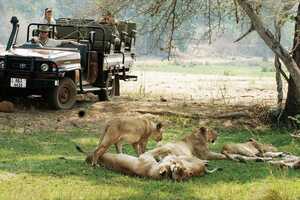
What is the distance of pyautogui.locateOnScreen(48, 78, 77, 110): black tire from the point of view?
1232 centimetres

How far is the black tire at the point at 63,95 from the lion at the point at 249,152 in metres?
4.61

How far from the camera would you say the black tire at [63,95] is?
12320 millimetres

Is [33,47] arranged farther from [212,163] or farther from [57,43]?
[212,163]

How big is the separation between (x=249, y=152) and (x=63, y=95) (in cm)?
499

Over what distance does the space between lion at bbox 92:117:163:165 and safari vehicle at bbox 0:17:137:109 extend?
4.55 meters

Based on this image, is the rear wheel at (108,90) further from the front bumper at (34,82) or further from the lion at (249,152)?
the lion at (249,152)

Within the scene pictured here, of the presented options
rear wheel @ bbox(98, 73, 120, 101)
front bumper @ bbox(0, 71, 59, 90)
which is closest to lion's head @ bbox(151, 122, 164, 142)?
front bumper @ bbox(0, 71, 59, 90)

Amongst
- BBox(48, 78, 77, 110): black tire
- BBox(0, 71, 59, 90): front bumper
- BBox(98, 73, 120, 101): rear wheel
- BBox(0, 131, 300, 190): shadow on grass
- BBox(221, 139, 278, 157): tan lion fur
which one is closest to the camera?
BBox(0, 131, 300, 190): shadow on grass

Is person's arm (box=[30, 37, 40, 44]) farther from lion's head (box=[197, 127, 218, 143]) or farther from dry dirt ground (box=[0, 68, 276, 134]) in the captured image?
lion's head (box=[197, 127, 218, 143])

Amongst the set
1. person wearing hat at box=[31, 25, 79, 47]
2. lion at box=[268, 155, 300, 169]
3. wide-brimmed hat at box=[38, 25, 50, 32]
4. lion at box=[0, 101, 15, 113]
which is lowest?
lion at box=[0, 101, 15, 113]

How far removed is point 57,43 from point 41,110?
1766mm

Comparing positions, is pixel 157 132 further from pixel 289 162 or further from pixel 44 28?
pixel 44 28

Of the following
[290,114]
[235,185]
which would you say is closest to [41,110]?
[290,114]

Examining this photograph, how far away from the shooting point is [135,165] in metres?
6.70
